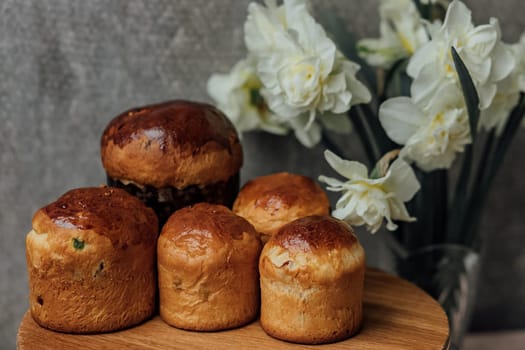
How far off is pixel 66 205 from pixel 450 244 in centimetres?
65

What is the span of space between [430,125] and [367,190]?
5.8 inches

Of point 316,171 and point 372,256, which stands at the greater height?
point 316,171

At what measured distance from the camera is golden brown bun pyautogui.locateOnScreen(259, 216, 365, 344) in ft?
2.53

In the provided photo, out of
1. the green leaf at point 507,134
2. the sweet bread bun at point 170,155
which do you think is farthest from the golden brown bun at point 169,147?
the green leaf at point 507,134

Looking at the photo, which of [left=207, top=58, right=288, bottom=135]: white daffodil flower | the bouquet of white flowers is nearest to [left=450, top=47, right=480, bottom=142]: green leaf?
the bouquet of white flowers

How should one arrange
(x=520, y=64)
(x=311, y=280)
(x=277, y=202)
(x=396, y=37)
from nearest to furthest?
1. (x=311, y=280)
2. (x=277, y=202)
3. (x=520, y=64)
4. (x=396, y=37)

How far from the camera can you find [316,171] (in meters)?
1.27

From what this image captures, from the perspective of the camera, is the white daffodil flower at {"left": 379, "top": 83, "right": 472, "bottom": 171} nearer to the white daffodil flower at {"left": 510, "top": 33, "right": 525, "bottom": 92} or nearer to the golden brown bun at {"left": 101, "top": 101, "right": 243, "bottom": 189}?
the white daffodil flower at {"left": 510, "top": 33, "right": 525, "bottom": 92}

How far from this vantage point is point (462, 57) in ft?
2.95

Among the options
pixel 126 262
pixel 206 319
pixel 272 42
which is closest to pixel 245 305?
pixel 206 319

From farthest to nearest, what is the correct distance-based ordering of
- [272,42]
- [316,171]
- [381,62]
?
[316,171] → [381,62] → [272,42]

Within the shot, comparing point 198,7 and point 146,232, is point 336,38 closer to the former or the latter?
point 198,7

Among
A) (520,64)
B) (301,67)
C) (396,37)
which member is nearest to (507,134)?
(520,64)

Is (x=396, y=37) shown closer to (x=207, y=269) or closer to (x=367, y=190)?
(x=367, y=190)
